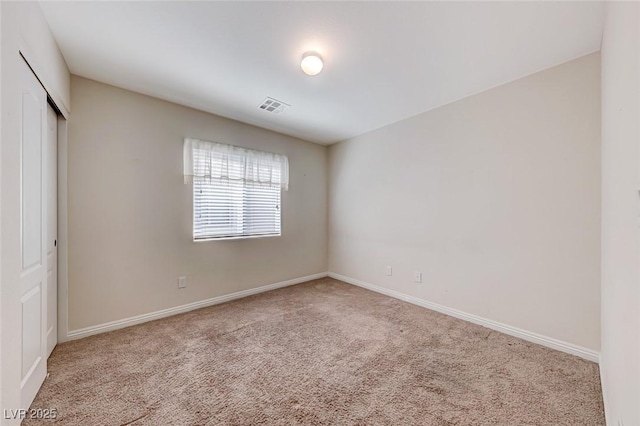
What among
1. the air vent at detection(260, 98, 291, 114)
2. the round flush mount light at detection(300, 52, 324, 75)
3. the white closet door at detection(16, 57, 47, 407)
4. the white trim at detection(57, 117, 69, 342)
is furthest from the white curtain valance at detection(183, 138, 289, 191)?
the round flush mount light at detection(300, 52, 324, 75)

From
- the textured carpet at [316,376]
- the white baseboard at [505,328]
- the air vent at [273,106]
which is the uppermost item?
the air vent at [273,106]

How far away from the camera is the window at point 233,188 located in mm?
3043

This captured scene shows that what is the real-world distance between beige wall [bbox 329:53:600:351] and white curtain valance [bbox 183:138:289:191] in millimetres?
1552

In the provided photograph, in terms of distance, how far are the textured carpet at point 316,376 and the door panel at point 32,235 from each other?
0.72 ft

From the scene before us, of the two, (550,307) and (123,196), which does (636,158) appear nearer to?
(550,307)

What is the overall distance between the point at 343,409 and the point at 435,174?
2.60m

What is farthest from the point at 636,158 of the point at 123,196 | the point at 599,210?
the point at 123,196

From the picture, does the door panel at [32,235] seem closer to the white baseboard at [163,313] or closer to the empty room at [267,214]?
the empty room at [267,214]

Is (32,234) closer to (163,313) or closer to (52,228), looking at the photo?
(52,228)

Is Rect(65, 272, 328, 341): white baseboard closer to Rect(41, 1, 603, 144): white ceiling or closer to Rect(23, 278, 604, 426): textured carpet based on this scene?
Rect(23, 278, 604, 426): textured carpet

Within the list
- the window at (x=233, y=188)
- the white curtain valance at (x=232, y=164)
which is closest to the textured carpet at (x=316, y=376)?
the window at (x=233, y=188)

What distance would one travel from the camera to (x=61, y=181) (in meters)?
2.21

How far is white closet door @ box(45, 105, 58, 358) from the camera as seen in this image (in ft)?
6.57

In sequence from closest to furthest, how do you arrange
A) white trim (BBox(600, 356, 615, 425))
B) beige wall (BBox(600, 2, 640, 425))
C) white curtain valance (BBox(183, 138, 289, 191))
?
beige wall (BBox(600, 2, 640, 425)) → white trim (BBox(600, 356, 615, 425)) → white curtain valance (BBox(183, 138, 289, 191))
